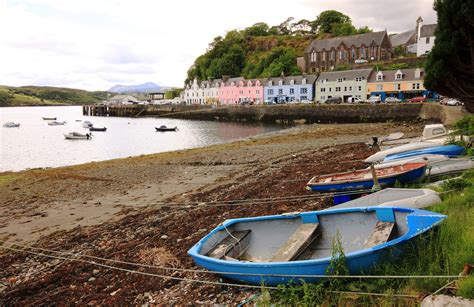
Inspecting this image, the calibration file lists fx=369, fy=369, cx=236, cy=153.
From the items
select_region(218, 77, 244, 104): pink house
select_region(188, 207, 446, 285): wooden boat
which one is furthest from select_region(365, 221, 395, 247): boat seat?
select_region(218, 77, 244, 104): pink house

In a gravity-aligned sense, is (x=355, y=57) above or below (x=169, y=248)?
above

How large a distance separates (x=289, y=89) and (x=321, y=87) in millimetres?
8973

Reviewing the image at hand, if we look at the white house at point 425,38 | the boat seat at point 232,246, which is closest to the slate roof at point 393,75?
the white house at point 425,38

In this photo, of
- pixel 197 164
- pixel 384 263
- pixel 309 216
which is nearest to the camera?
pixel 384 263

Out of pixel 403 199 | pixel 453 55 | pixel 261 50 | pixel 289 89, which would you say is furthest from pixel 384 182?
pixel 261 50

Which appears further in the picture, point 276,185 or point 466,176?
point 276,185

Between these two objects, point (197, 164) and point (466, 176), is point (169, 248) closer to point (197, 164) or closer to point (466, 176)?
point (466, 176)

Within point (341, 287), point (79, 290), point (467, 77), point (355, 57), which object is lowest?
point (79, 290)

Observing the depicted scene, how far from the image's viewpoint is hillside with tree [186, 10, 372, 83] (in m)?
117

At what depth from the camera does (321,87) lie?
82.3 m

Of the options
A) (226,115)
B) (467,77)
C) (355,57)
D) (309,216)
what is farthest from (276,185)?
(355,57)

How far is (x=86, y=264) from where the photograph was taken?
27.1 feet

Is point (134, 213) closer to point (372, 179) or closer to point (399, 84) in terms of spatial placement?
point (372, 179)

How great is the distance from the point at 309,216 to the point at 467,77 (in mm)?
16220
